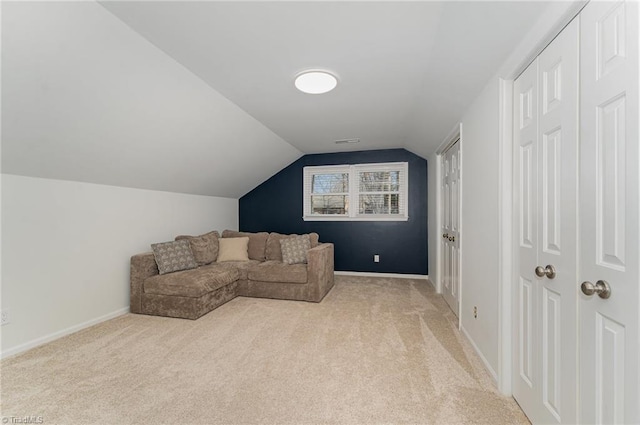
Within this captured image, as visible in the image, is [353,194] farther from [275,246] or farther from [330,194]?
[275,246]

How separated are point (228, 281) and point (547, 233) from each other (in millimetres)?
3258

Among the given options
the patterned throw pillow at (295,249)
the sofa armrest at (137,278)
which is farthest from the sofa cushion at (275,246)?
the sofa armrest at (137,278)

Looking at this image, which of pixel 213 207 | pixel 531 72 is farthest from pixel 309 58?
pixel 213 207

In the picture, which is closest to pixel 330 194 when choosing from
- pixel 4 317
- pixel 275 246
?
Answer: pixel 275 246

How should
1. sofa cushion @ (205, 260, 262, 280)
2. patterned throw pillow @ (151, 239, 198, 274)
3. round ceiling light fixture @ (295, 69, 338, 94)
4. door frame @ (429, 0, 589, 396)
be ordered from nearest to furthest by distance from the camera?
door frame @ (429, 0, 589, 396)
round ceiling light fixture @ (295, 69, 338, 94)
patterned throw pillow @ (151, 239, 198, 274)
sofa cushion @ (205, 260, 262, 280)

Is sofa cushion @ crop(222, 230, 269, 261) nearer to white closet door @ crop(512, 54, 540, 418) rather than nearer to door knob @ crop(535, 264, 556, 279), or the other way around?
white closet door @ crop(512, 54, 540, 418)

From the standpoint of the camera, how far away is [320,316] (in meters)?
3.09

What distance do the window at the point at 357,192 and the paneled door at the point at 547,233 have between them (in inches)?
130

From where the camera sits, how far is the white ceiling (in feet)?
5.14

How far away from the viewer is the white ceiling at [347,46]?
157 centimetres

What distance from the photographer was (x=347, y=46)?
1.96 meters

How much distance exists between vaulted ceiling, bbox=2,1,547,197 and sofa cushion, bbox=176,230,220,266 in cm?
100

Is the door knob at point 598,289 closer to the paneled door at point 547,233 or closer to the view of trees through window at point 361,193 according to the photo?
the paneled door at point 547,233

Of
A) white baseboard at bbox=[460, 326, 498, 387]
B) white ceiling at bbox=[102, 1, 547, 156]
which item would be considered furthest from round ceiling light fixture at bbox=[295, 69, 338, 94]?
white baseboard at bbox=[460, 326, 498, 387]
